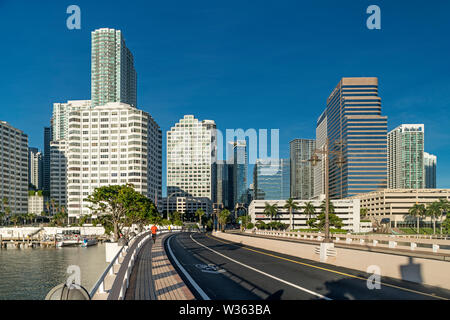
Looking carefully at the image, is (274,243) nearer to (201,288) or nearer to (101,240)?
(201,288)

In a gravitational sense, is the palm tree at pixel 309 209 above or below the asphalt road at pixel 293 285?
below

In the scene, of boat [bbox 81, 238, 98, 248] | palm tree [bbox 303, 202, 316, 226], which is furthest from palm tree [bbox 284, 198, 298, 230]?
boat [bbox 81, 238, 98, 248]

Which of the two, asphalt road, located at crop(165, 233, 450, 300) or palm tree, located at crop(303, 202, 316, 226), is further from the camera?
palm tree, located at crop(303, 202, 316, 226)

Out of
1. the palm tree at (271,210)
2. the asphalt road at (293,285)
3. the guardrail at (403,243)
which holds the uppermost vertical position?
the asphalt road at (293,285)

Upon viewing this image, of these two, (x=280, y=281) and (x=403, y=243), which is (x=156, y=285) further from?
(x=403, y=243)

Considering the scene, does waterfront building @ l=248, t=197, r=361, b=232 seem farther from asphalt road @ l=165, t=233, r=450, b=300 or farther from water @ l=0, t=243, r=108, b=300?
asphalt road @ l=165, t=233, r=450, b=300

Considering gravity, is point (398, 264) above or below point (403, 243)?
above

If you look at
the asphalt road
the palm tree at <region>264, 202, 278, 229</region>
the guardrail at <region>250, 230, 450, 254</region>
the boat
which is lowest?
the boat

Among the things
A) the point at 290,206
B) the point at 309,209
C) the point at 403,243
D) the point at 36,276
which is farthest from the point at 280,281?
the point at 309,209

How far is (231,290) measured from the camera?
49.5 ft

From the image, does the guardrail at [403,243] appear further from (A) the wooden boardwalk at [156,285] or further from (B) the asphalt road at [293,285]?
(A) the wooden boardwalk at [156,285]

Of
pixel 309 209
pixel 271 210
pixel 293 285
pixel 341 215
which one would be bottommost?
pixel 341 215

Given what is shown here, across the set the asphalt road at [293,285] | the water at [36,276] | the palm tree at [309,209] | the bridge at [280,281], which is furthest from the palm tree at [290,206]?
the asphalt road at [293,285]
